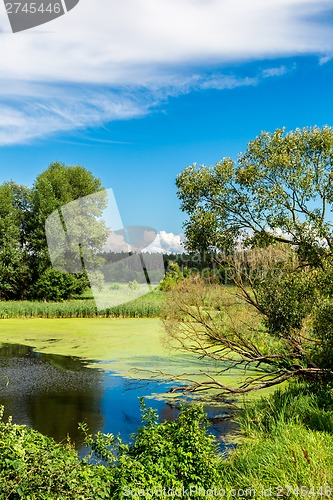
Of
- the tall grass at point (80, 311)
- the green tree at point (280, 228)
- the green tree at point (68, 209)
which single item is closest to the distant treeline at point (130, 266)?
the green tree at point (68, 209)

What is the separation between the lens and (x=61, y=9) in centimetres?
505

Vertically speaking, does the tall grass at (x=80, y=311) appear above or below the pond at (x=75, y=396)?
above

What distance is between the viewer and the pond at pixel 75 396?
6254mm

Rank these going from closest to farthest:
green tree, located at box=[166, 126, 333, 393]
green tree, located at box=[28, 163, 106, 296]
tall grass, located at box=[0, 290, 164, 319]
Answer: green tree, located at box=[166, 126, 333, 393] → tall grass, located at box=[0, 290, 164, 319] → green tree, located at box=[28, 163, 106, 296]

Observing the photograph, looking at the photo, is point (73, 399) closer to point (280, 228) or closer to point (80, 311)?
point (280, 228)

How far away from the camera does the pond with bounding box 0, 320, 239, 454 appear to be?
20.5 feet

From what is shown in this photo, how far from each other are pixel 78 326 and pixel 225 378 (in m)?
8.34

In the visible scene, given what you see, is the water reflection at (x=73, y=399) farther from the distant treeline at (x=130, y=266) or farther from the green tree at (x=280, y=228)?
the distant treeline at (x=130, y=266)

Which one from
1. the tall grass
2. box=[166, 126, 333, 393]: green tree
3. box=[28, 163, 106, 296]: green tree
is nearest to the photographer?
box=[166, 126, 333, 393]: green tree

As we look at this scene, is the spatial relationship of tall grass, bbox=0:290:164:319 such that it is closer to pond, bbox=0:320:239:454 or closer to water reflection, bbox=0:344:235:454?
pond, bbox=0:320:239:454

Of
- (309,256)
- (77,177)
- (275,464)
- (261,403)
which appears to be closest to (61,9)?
(309,256)

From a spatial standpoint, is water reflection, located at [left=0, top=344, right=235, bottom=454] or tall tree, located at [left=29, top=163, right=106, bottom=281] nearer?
water reflection, located at [left=0, top=344, right=235, bottom=454]

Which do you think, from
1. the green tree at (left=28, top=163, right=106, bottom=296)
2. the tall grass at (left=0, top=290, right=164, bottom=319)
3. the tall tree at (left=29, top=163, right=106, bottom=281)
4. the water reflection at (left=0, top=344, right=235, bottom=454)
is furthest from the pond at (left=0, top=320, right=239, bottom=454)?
the tall tree at (left=29, top=163, right=106, bottom=281)

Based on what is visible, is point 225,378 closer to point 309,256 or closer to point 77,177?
point 309,256
